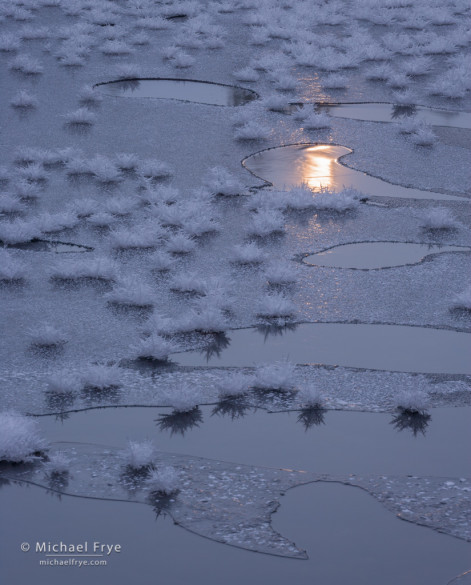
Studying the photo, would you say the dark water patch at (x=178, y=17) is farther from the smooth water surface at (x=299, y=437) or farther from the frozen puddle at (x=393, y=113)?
the smooth water surface at (x=299, y=437)

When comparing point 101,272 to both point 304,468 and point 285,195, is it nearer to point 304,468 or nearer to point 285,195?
point 285,195

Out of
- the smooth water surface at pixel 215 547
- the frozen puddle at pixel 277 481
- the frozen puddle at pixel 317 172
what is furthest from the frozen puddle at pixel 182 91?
the smooth water surface at pixel 215 547

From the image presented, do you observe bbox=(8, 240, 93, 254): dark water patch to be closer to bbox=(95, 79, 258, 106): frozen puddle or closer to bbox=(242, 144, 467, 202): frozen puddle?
Answer: bbox=(242, 144, 467, 202): frozen puddle

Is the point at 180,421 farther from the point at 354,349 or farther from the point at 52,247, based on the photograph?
the point at 52,247

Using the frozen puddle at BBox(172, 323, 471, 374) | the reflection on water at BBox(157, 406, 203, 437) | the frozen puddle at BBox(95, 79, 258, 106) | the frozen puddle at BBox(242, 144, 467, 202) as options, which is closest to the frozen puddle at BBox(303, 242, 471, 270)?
the frozen puddle at BBox(172, 323, 471, 374)

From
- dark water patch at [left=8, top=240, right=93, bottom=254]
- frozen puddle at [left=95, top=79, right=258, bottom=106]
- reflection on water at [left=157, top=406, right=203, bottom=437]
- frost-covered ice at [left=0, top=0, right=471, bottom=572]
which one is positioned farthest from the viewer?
frozen puddle at [left=95, top=79, right=258, bottom=106]

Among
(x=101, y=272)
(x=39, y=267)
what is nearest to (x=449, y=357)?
(x=101, y=272)
